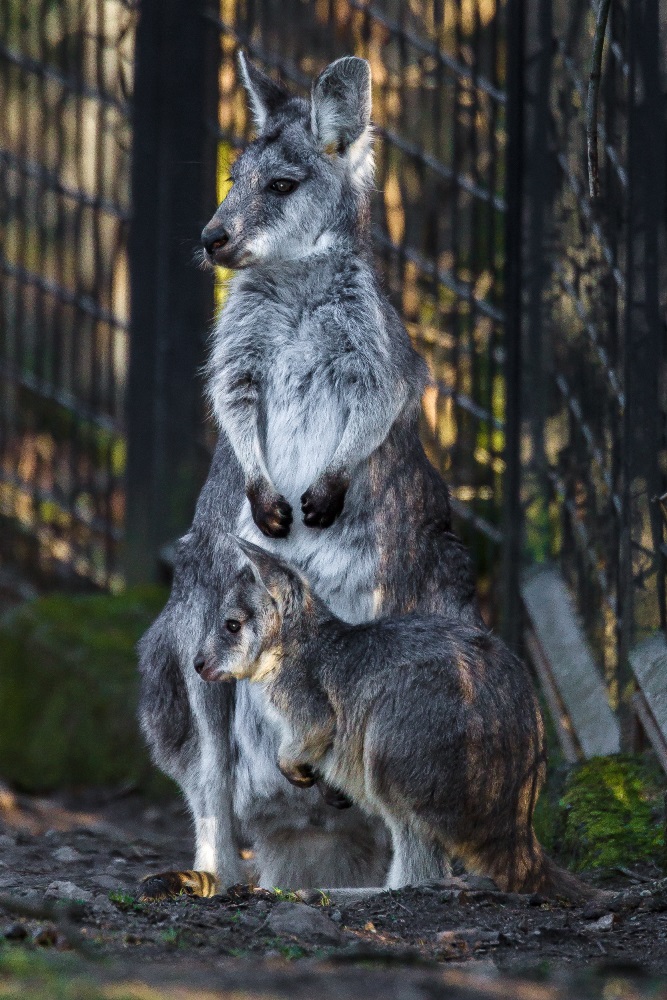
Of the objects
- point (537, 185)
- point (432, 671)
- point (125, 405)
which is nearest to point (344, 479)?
point (432, 671)

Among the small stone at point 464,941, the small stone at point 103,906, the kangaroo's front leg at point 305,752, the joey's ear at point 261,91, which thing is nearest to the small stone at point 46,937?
the small stone at point 103,906

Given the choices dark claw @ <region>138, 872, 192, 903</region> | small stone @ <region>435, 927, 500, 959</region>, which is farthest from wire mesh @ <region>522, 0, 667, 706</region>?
dark claw @ <region>138, 872, 192, 903</region>

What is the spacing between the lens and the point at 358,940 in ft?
11.5

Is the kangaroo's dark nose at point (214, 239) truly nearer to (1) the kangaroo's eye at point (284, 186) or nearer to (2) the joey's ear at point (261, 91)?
(1) the kangaroo's eye at point (284, 186)

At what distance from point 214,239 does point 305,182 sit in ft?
1.11

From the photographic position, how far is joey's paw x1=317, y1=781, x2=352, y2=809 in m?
4.45

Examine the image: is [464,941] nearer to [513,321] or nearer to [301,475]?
[301,475]

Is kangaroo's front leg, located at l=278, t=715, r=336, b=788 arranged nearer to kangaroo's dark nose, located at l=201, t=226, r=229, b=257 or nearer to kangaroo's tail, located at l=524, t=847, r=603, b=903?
kangaroo's tail, located at l=524, t=847, r=603, b=903

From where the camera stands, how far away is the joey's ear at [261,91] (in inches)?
197

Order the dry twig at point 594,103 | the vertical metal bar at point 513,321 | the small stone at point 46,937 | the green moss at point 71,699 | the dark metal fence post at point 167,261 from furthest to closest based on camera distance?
the dark metal fence post at point 167,261 < the green moss at point 71,699 < the vertical metal bar at point 513,321 < the dry twig at point 594,103 < the small stone at point 46,937

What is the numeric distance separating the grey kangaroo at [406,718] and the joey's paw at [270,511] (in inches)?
7.2

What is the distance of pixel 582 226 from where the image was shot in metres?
5.57

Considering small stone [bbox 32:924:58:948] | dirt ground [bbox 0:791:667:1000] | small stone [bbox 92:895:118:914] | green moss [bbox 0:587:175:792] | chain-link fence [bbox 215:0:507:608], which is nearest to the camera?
dirt ground [bbox 0:791:667:1000]

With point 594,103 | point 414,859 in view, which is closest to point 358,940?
point 414,859
